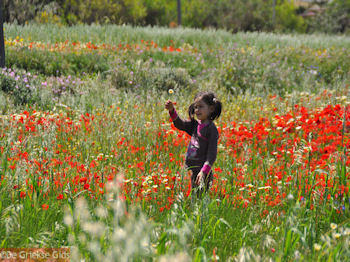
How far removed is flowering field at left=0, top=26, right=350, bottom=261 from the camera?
209 cm

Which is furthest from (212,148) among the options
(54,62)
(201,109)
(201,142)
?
(54,62)

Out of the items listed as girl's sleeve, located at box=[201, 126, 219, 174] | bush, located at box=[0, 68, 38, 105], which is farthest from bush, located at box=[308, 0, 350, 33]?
girl's sleeve, located at box=[201, 126, 219, 174]

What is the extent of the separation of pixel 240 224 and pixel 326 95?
5774mm

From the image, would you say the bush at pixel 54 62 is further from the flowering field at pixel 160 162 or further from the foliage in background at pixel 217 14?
the foliage in background at pixel 217 14

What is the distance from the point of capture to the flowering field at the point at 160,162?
6.86ft

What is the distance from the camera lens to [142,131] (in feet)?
15.9

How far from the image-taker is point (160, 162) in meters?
4.33

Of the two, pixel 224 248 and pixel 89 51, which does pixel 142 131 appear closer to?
pixel 224 248

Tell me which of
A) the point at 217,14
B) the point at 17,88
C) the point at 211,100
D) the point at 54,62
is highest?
the point at 217,14

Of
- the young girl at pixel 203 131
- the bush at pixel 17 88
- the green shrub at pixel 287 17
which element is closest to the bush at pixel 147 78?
the bush at pixel 17 88

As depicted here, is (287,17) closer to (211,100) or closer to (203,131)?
(211,100)

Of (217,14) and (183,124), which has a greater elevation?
(217,14)

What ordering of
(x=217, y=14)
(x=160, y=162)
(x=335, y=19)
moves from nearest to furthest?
(x=160, y=162) → (x=217, y=14) → (x=335, y=19)

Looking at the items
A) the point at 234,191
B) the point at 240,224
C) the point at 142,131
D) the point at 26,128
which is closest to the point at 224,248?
the point at 240,224
